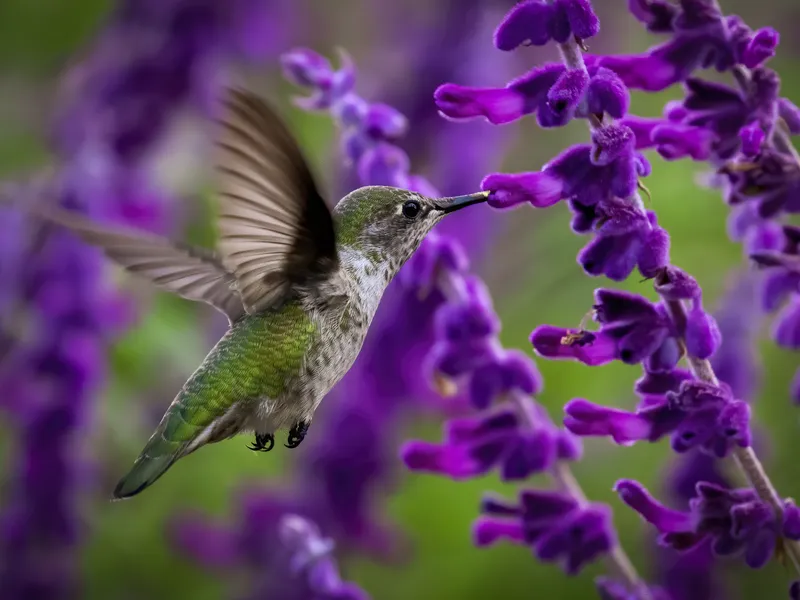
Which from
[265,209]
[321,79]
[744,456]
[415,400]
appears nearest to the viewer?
[744,456]

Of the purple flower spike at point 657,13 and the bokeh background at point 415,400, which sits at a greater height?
the purple flower spike at point 657,13

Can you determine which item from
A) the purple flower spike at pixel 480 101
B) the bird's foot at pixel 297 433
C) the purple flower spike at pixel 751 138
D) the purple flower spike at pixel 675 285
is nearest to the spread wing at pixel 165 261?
the bird's foot at pixel 297 433

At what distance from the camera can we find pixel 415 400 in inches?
162

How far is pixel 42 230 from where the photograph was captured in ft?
13.7

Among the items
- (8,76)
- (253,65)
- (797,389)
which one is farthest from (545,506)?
(8,76)

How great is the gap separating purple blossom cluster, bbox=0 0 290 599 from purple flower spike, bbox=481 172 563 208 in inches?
90.2

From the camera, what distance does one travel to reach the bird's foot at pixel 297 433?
2.72 m

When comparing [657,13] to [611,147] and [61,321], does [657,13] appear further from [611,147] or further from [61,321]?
[61,321]

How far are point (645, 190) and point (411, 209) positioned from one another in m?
0.60

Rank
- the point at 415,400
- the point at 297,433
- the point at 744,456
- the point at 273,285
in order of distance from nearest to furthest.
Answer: the point at 744,456 < the point at 273,285 < the point at 297,433 < the point at 415,400

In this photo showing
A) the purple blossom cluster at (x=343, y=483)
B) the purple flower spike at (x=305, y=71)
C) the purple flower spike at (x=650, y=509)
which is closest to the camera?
the purple flower spike at (x=650, y=509)

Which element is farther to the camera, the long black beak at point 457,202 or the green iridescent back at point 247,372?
the green iridescent back at point 247,372

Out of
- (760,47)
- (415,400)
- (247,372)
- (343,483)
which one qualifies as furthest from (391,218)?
(343,483)

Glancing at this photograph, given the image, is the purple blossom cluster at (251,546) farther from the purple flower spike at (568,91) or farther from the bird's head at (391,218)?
the purple flower spike at (568,91)
